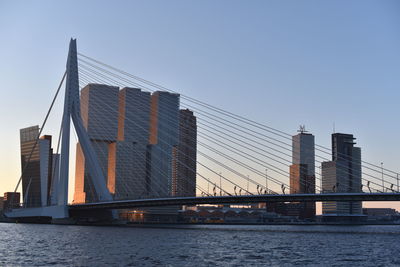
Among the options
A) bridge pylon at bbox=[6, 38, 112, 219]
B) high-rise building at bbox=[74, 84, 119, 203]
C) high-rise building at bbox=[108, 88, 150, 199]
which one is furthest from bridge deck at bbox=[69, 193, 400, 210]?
high-rise building at bbox=[108, 88, 150, 199]

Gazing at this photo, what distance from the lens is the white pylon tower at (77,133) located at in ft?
261

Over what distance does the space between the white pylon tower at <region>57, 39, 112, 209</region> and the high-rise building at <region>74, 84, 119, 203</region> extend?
5945cm

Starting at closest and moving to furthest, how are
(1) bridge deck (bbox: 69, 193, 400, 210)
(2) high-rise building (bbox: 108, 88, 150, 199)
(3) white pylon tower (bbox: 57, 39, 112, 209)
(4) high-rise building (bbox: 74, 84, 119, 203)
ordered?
(1) bridge deck (bbox: 69, 193, 400, 210), (3) white pylon tower (bbox: 57, 39, 112, 209), (4) high-rise building (bbox: 74, 84, 119, 203), (2) high-rise building (bbox: 108, 88, 150, 199)

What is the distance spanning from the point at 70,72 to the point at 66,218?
22771 millimetres

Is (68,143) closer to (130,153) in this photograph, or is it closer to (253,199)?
(253,199)

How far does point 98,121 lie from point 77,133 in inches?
3438

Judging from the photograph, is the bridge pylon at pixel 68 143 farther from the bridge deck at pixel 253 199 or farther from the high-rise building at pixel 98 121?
the high-rise building at pixel 98 121

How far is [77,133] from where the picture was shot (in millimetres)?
81125

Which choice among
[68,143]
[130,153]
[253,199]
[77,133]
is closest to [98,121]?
[130,153]

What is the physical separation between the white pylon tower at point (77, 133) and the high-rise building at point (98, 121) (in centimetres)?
5945

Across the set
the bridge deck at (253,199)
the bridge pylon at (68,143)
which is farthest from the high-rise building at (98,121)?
the bridge deck at (253,199)

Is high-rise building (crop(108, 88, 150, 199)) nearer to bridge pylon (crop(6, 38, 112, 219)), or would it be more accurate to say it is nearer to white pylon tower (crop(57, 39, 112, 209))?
bridge pylon (crop(6, 38, 112, 219))

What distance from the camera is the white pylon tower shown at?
79688 mm

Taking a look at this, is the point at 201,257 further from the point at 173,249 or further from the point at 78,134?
the point at 78,134
